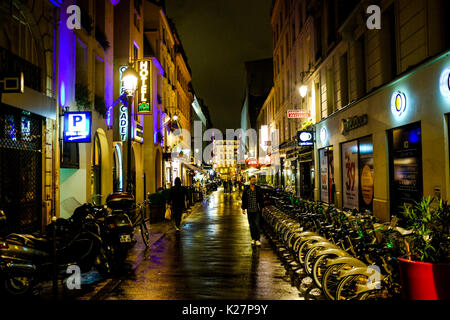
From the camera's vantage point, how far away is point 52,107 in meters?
10.9

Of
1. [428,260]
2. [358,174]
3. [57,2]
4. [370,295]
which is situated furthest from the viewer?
[358,174]

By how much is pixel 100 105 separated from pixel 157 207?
4.94 meters

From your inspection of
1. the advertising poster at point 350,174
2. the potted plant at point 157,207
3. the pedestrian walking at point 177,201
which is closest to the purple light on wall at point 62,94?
the pedestrian walking at point 177,201

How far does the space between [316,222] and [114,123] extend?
12502 mm

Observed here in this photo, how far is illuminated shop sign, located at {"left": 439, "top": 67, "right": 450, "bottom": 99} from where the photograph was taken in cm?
869

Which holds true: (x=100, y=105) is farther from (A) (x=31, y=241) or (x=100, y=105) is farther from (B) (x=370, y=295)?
(B) (x=370, y=295)

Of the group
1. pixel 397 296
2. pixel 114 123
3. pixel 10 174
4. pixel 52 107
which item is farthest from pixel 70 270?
pixel 114 123

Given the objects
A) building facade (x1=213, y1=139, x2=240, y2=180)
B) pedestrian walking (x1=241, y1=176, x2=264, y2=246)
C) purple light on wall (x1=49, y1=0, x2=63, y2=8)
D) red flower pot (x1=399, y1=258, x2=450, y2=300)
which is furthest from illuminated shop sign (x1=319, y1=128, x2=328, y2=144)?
building facade (x1=213, y1=139, x2=240, y2=180)

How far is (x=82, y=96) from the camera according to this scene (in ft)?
44.1

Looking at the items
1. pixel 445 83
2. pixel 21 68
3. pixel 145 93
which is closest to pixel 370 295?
pixel 445 83

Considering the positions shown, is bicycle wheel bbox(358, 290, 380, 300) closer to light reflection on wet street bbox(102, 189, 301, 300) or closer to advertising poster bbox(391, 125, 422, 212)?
light reflection on wet street bbox(102, 189, 301, 300)

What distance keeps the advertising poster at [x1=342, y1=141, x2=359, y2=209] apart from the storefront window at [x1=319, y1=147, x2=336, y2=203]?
4.44ft

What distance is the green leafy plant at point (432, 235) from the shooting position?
4.03m
